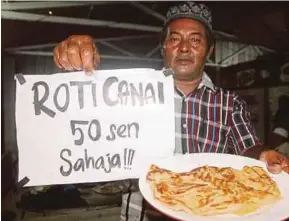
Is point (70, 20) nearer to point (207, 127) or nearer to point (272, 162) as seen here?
point (207, 127)

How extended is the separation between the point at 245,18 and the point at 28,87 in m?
0.84

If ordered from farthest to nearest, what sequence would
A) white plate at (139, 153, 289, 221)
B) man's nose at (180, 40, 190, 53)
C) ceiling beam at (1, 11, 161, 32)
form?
ceiling beam at (1, 11, 161, 32), man's nose at (180, 40, 190, 53), white plate at (139, 153, 289, 221)

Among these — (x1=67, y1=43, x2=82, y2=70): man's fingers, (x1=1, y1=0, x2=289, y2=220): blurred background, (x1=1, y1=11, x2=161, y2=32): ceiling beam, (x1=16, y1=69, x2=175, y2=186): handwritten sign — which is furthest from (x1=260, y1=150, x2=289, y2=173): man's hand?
(x1=1, y1=11, x2=161, y2=32): ceiling beam

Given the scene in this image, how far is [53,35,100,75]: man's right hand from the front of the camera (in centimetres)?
70

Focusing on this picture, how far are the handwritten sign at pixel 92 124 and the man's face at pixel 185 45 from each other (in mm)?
106

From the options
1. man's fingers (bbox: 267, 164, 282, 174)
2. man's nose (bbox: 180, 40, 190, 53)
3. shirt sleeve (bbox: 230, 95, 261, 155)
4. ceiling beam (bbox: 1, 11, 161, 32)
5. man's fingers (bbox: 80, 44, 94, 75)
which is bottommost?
man's fingers (bbox: 267, 164, 282, 174)

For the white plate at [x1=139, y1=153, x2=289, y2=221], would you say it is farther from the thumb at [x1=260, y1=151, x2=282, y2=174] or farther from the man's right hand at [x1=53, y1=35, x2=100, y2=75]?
the man's right hand at [x1=53, y1=35, x2=100, y2=75]

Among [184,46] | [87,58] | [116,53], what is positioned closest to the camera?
A: [87,58]

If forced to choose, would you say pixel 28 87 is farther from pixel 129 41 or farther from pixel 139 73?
pixel 129 41

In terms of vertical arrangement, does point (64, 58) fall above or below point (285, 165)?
above

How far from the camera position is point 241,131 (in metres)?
0.82

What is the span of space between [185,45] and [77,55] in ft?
0.83

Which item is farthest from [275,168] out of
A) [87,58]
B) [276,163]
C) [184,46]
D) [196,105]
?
[87,58]

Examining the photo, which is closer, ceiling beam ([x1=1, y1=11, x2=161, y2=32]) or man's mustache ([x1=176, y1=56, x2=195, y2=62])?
man's mustache ([x1=176, y1=56, x2=195, y2=62])
